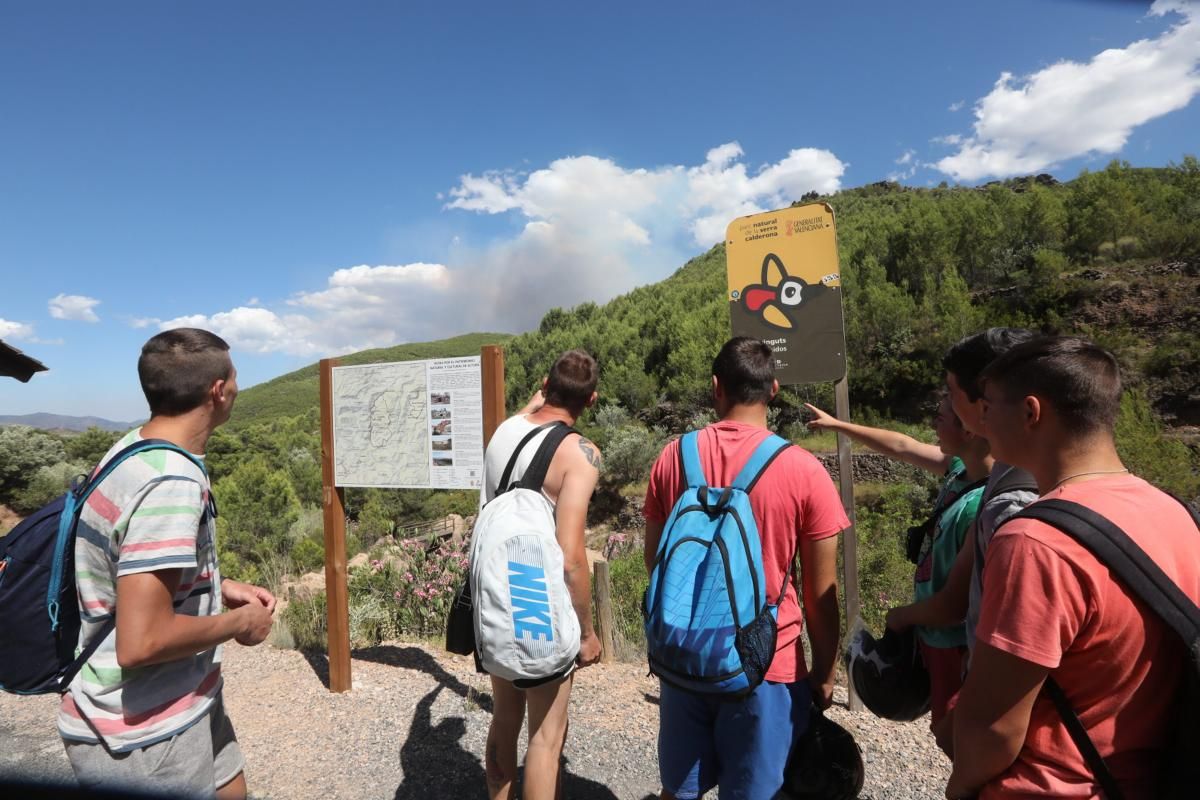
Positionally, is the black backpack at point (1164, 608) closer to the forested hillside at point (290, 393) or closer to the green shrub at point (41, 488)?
the green shrub at point (41, 488)

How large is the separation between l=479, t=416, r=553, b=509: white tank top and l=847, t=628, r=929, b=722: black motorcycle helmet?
1.09 meters

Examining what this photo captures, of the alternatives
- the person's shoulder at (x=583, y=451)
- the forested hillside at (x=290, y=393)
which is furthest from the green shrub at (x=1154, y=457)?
the forested hillside at (x=290, y=393)

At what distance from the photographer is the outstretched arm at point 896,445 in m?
2.33

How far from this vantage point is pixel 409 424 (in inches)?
154

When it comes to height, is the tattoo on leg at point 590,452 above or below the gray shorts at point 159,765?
above

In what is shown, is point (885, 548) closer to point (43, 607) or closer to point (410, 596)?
point (410, 596)

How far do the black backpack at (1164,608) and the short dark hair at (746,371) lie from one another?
988 millimetres

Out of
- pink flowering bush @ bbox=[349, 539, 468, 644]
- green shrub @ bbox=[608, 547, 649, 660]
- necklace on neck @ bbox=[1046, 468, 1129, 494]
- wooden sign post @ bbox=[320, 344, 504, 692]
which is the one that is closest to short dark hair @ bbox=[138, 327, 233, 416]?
necklace on neck @ bbox=[1046, 468, 1129, 494]

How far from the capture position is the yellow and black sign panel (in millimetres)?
3404

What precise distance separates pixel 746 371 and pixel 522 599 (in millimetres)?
1011

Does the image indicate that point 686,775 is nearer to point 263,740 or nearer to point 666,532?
point 666,532

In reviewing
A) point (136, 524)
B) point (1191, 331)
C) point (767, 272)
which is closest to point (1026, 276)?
point (1191, 331)

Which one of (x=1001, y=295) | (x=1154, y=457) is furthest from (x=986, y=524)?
(x=1001, y=295)

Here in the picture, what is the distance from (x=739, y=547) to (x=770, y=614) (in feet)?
0.72
